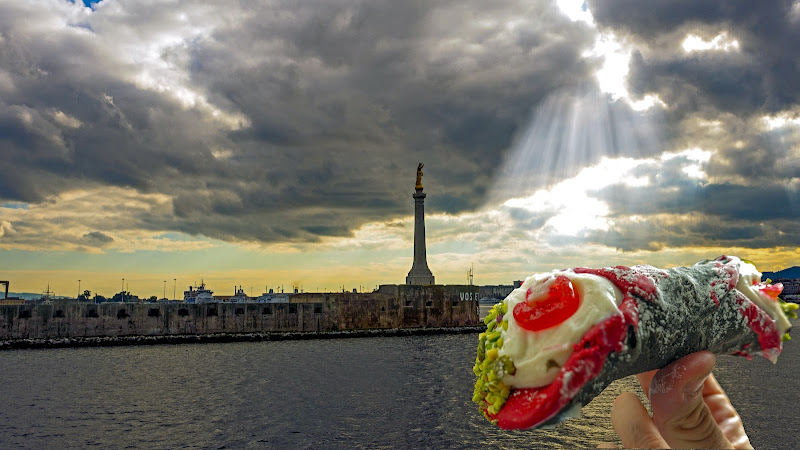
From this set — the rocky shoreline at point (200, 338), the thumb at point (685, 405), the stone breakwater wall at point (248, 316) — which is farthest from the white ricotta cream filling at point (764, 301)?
the stone breakwater wall at point (248, 316)

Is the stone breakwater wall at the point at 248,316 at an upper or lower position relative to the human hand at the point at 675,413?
lower

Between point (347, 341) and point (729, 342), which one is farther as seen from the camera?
point (347, 341)

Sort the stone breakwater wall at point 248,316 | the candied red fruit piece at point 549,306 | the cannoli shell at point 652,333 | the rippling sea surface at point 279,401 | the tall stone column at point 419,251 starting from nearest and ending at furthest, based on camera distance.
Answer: the cannoli shell at point 652,333 → the candied red fruit piece at point 549,306 → the rippling sea surface at point 279,401 → the stone breakwater wall at point 248,316 → the tall stone column at point 419,251

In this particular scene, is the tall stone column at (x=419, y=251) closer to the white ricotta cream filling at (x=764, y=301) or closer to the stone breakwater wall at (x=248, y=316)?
the stone breakwater wall at (x=248, y=316)

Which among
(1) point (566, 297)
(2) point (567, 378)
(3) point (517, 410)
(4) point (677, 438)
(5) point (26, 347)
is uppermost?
(1) point (566, 297)

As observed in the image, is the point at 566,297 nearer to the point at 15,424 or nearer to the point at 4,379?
the point at 15,424

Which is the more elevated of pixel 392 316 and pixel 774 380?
pixel 392 316

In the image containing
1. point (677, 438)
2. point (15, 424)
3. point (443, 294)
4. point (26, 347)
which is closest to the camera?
point (677, 438)

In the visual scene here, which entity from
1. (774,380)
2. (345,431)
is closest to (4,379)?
(345,431)
